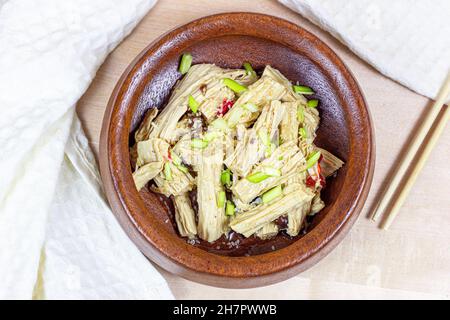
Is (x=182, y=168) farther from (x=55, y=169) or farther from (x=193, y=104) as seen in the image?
(x=55, y=169)

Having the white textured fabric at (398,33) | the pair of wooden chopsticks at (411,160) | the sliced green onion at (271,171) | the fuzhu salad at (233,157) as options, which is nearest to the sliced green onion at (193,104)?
the fuzhu salad at (233,157)

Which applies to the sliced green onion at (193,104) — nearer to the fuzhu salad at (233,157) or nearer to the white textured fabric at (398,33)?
the fuzhu salad at (233,157)

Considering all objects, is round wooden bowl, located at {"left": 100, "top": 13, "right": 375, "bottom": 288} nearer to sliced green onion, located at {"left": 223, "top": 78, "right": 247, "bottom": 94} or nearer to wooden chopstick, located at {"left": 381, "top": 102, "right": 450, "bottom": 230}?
sliced green onion, located at {"left": 223, "top": 78, "right": 247, "bottom": 94}

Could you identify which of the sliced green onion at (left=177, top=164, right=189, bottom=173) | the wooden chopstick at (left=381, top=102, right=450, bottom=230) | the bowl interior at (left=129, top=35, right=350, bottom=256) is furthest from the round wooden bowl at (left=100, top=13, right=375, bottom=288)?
the wooden chopstick at (left=381, top=102, right=450, bottom=230)

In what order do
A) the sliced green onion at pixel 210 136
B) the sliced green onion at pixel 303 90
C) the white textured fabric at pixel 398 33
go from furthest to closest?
the white textured fabric at pixel 398 33
the sliced green onion at pixel 303 90
the sliced green onion at pixel 210 136

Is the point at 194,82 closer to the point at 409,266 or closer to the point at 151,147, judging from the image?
the point at 151,147

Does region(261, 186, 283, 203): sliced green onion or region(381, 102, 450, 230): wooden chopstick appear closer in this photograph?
region(261, 186, 283, 203): sliced green onion
